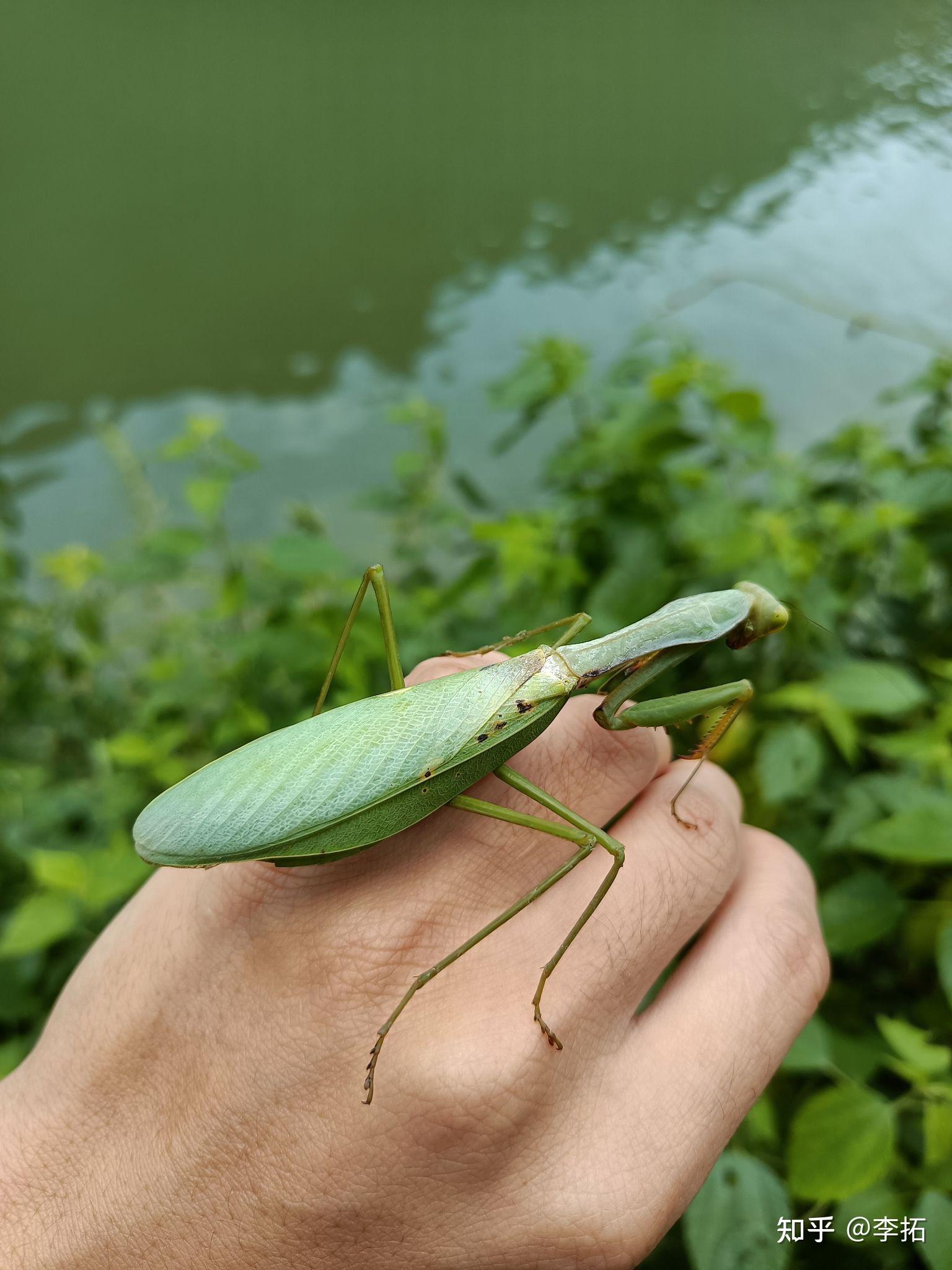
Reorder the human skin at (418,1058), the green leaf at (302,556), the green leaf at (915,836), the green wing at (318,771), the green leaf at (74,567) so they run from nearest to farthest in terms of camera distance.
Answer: the human skin at (418,1058) < the green wing at (318,771) < the green leaf at (915,836) < the green leaf at (302,556) < the green leaf at (74,567)

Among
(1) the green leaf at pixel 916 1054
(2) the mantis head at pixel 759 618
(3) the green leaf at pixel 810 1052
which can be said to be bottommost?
(3) the green leaf at pixel 810 1052

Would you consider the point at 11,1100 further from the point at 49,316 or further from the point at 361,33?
the point at 361,33

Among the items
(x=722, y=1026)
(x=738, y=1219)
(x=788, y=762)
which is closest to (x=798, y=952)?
(x=722, y=1026)

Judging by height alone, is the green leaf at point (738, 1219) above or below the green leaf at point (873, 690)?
below

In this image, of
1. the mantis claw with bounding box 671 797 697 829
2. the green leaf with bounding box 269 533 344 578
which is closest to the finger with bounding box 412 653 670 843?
the mantis claw with bounding box 671 797 697 829

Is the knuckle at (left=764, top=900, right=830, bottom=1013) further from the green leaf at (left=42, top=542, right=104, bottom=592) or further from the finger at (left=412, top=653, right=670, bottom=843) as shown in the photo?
the green leaf at (left=42, top=542, right=104, bottom=592)

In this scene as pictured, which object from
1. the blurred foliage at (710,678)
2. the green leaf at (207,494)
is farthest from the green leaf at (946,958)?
the green leaf at (207,494)

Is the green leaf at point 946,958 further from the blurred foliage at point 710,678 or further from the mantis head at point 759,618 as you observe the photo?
the mantis head at point 759,618

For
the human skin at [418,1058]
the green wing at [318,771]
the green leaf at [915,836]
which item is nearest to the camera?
the human skin at [418,1058]
